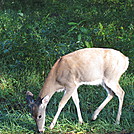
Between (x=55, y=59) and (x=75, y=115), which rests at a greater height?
(x=55, y=59)

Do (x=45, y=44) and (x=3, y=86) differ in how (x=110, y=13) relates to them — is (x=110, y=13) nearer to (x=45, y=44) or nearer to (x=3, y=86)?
(x=45, y=44)

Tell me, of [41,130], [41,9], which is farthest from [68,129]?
[41,9]

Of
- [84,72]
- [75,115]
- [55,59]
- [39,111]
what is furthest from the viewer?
[55,59]

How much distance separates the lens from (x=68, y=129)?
580cm

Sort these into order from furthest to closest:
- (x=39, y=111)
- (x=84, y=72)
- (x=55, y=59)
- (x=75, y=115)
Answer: (x=55, y=59) → (x=75, y=115) → (x=84, y=72) → (x=39, y=111)

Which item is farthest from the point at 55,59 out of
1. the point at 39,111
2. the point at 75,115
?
the point at 39,111

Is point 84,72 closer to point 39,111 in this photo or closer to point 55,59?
point 39,111

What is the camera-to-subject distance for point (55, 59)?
8305mm

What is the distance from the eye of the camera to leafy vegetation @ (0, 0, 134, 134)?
237 inches

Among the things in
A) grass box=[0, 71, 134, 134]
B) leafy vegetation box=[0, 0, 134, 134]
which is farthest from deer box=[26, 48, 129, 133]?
leafy vegetation box=[0, 0, 134, 134]

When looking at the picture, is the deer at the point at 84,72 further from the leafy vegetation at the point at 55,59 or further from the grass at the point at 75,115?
the leafy vegetation at the point at 55,59

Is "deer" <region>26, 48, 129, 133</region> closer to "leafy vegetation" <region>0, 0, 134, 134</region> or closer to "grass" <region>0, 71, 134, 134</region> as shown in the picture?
"grass" <region>0, 71, 134, 134</region>

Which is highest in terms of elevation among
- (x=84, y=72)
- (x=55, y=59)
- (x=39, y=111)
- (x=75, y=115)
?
(x=84, y=72)

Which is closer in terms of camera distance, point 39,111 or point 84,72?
point 39,111
